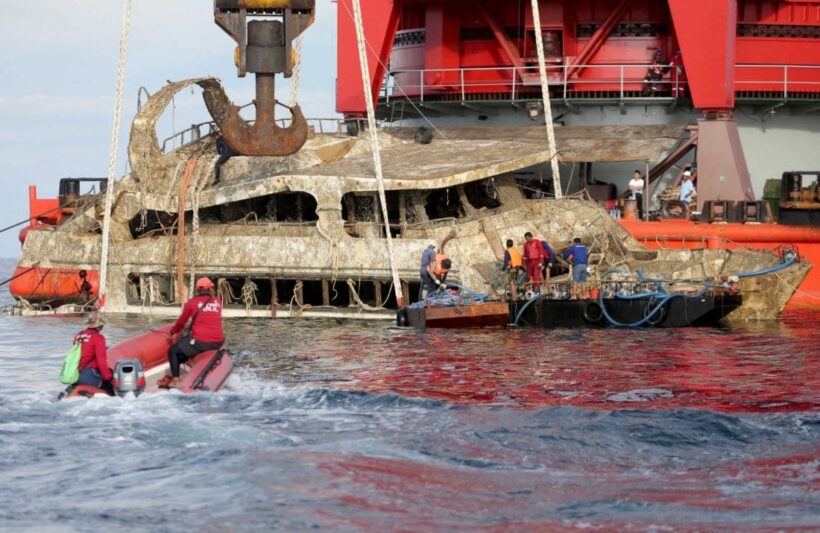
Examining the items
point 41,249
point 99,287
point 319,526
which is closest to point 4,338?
point 99,287

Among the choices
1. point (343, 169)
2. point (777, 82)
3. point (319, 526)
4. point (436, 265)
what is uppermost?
point (777, 82)

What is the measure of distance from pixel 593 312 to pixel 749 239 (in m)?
6.71

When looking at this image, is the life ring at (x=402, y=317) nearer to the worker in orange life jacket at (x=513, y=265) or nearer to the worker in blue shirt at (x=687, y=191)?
the worker in orange life jacket at (x=513, y=265)

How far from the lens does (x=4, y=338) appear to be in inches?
1189

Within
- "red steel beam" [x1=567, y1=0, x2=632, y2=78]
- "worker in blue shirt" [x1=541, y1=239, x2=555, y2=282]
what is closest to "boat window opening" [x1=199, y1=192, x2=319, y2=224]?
"worker in blue shirt" [x1=541, y1=239, x2=555, y2=282]

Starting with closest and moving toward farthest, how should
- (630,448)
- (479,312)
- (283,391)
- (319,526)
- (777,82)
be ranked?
(319,526) → (630,448) → (283,391) → (479,312) → (777,82)

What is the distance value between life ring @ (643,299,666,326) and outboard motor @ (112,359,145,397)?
12.4 m

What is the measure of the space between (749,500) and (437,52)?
1110 inches

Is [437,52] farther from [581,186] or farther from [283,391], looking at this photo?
[283,391]

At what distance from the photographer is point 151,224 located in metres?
36.5

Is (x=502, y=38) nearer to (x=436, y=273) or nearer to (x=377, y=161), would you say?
(x=377, y=161)

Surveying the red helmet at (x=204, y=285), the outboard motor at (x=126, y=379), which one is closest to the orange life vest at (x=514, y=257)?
the red helmet at (x=204, y=285)

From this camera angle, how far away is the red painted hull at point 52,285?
34981mm

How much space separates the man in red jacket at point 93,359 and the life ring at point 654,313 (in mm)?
12781
